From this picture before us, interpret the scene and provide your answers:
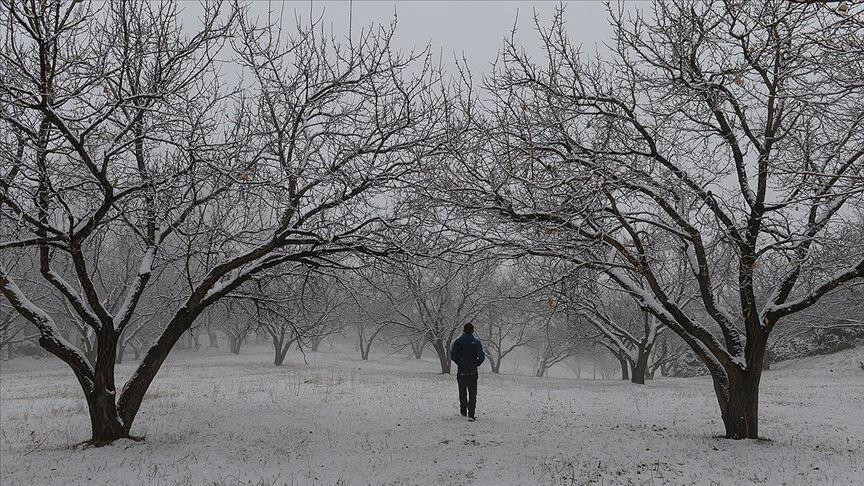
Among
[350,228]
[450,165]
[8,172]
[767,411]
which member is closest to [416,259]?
[350,228]

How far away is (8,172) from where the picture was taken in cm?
811

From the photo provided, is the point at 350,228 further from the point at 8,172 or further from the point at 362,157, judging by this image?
the point at 8,172

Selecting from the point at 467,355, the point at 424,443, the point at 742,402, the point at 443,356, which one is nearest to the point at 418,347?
the point at 443,356

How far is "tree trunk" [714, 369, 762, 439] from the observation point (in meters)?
9.02

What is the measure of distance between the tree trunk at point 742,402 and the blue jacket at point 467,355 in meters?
4.53

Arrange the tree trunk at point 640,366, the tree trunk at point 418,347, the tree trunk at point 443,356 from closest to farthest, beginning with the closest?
the tree trunk at point 640,366, the tree trunk at point 443,356, the tree trunk at point 418,347

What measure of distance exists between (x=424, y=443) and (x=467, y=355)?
7.90ft

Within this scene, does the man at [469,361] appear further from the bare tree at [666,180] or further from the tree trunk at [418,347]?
the tree trunk at [418,347]

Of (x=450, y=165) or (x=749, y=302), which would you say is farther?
(x=450, y=165)

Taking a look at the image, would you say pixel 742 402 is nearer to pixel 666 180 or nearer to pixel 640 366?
pixel 666 180

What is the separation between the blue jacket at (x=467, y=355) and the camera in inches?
437

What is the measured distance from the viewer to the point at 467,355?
11.2m

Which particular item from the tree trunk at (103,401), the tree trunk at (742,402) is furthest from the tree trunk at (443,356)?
the tree trunk at (103,401)

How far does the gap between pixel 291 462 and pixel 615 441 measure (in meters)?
5.56
